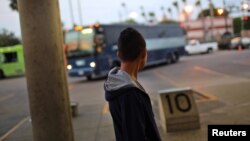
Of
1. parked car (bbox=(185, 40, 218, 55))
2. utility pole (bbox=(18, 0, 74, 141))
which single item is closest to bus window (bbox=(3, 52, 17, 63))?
parked car (bbox=(185, 40, 218, 55))

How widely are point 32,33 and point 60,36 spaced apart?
483mm

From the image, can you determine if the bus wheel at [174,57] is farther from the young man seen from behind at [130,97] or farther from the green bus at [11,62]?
the young man seen from behind at [130,97]

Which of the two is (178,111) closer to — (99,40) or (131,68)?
(131,68)

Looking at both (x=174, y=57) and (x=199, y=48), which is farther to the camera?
(x=199, y=48)

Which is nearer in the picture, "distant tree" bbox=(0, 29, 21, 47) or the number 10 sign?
the number 10 sign

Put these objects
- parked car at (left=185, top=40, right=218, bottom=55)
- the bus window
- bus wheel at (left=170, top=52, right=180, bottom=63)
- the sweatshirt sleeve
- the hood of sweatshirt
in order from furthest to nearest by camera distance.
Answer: parked car at (left=185, top=40, right=218, bottom=55), the bus window, bus wheel at (left=170, top=52, right=180, bottom=63), the hood of sweatshirt, the sweatshirt sleeve

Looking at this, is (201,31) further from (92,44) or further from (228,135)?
(228,135)

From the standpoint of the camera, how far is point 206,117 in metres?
10.6

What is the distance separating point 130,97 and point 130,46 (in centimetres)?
34

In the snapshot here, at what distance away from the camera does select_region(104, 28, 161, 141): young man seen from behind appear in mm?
3000

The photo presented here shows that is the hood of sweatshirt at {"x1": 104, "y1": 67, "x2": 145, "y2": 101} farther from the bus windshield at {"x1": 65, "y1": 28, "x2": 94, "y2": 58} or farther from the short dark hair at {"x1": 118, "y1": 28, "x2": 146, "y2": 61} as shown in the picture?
the bus windshield at {"x1": 65, "y1": 28, "x2": 94, "y2": 58}

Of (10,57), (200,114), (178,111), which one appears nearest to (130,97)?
(178,111)

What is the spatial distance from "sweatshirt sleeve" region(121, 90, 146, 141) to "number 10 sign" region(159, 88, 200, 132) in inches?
241

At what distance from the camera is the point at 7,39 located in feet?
171
